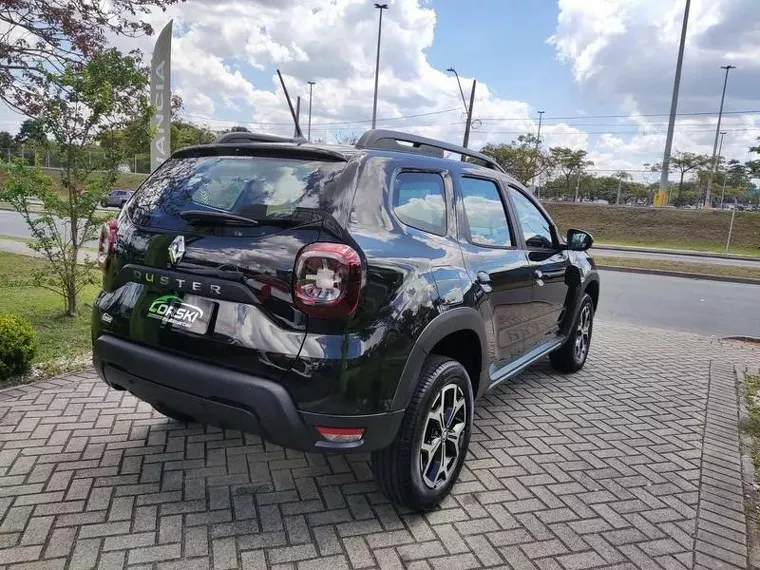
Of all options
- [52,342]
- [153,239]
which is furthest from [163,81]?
[153,239]

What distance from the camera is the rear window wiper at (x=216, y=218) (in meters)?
2.47

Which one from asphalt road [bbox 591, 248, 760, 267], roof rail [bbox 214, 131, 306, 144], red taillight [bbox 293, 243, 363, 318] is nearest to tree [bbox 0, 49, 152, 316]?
roof rail [bbox 214, 131, 306, 144]

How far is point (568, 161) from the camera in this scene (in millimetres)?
47438

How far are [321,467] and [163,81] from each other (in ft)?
19.8

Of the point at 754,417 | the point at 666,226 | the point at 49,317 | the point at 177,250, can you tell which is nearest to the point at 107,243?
the point at 177,250

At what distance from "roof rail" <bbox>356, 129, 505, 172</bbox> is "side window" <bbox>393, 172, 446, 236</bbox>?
0.23m

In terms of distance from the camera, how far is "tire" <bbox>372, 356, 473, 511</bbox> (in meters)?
2.61

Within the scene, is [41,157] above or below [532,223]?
above

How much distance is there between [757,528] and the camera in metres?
3.00

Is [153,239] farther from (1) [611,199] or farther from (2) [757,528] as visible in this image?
(1) [611,199]

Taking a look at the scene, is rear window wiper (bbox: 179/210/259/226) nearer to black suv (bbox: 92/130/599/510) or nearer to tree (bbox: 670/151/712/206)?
black suv (bbox: 92/130/599/510)

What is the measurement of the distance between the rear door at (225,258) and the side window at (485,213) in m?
1.05

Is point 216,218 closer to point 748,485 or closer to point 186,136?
point 748,485

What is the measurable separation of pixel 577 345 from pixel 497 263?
248cm
